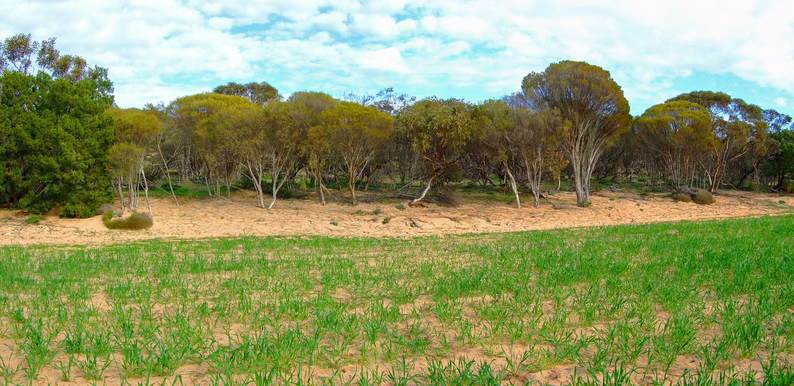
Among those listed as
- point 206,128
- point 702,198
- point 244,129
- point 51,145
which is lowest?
point 702,198

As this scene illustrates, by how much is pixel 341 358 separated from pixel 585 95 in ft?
109

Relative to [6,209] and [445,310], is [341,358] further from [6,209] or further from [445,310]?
[6,209]

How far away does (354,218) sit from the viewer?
3100 centimetres

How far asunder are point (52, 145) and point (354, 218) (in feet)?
51.3

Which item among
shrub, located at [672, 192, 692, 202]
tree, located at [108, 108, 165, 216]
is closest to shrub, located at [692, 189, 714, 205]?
shrub, located at [672, 192, 692, 202]

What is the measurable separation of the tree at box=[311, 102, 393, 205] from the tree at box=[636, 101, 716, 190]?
78.8 feet

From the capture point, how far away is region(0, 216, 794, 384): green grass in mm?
5031

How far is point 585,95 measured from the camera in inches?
1372

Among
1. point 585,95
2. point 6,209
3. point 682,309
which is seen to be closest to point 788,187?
point 585,95

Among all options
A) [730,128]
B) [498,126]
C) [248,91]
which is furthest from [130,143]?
[730,128]

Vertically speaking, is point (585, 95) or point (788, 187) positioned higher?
point (585, 95)

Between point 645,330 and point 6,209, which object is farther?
point 6,209

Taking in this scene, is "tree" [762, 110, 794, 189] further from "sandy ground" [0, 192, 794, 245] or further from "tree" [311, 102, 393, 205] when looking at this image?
"tree" [311, 102, 393, 205]

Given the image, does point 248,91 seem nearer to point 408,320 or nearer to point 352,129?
point 352,129
